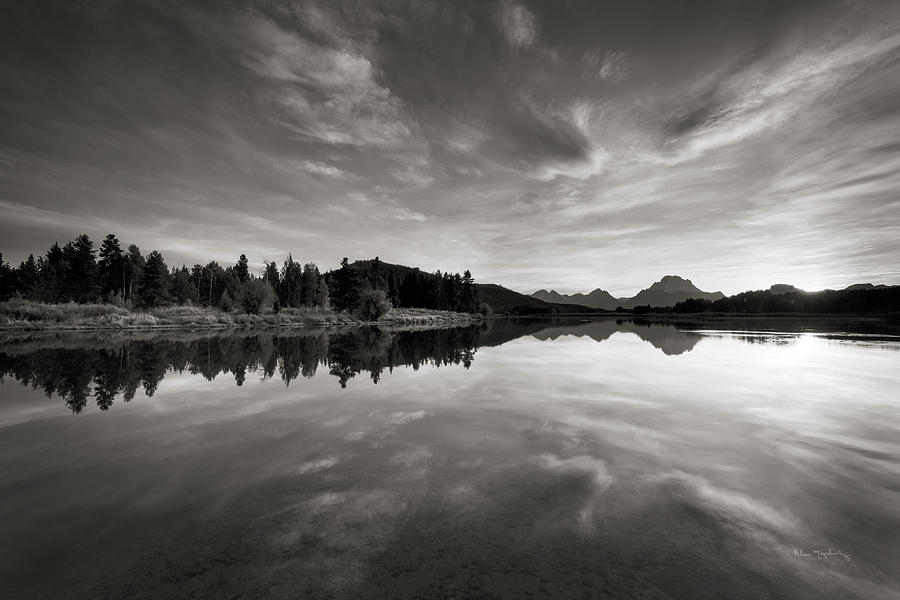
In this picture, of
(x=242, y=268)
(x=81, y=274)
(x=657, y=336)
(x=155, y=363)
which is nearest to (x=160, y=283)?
(x=81, y=274)

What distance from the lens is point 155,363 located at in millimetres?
20297

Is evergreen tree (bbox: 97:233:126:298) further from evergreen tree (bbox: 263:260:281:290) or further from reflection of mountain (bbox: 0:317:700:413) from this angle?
reflection of mountain (bbox: 0:317:700:413)

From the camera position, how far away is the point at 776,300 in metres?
160

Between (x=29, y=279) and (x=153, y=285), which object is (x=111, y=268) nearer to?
(x=153, y=285)

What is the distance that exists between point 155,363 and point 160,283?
85789 mm

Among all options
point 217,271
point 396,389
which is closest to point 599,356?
point 396,389

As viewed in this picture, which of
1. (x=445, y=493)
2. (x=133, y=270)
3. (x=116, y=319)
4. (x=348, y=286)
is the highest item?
(x=133, y=270)

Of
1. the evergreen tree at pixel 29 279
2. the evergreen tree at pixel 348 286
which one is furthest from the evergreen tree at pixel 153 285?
the evergreen tree at pixel 348 286

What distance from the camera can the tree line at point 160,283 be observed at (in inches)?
3007

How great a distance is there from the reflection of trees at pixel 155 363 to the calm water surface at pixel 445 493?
540 millimetres

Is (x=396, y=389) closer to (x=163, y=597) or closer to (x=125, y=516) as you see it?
(x=125, y=516)

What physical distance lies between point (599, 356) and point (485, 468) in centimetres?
2179

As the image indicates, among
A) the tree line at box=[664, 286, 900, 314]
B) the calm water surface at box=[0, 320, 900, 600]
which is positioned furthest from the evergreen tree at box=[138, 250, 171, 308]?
the tree line at box=[664, 286, 900, 314]

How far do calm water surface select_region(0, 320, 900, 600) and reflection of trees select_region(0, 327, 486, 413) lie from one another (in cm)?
54
